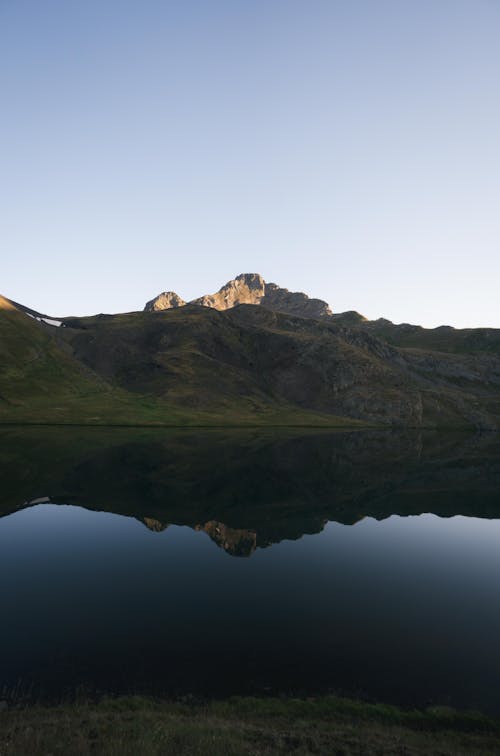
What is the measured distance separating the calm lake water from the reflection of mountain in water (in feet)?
1.66

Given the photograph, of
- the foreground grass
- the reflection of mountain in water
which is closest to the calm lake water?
the reflection of mountain in water

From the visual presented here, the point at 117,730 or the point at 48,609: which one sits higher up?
the point at 117,730

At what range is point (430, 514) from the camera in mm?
60406

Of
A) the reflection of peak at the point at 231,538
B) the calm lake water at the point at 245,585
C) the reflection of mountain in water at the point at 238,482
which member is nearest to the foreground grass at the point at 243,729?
the calm lake water at the point at 245,585

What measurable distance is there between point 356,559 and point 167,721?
28189 mm

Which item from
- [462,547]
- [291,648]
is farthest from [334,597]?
[462,547]

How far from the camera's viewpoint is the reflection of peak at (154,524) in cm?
4930

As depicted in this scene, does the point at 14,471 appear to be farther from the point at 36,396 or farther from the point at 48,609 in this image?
the point at 36,396

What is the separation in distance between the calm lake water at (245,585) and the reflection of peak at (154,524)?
34cm

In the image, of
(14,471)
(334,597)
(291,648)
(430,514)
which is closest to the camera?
(291,648)

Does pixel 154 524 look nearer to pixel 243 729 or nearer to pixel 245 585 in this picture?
pixel 245 585

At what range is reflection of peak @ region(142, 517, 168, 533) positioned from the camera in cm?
4930

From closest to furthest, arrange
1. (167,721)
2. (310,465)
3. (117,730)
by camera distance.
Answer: (117,730) < (167,721) < (310,465)

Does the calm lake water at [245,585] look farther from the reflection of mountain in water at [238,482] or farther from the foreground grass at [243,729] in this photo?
the foreground grass at [243,729]
